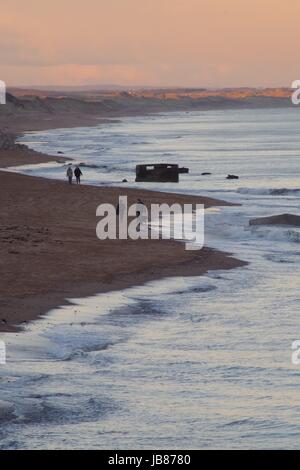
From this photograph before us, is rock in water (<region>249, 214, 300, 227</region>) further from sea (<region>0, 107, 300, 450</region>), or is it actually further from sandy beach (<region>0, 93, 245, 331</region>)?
sea (<region>0, 107, 300, 450</region>)

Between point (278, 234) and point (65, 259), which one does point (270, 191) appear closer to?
point (278, 234)

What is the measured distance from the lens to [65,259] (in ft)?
84.5

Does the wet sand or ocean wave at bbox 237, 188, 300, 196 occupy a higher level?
ocean wave at bbox 237, 188, 300, 196

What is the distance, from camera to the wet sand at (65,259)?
2147 centimetres

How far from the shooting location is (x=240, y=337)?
18.4m

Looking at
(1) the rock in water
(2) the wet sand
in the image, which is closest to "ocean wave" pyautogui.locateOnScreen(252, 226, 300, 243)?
(1) the rock in water

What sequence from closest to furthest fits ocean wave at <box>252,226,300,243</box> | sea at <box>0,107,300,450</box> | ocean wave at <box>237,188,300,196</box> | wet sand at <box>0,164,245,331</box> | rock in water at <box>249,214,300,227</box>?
sea at <box>0,107,300,450</box>
wet sand at <box>0,164,245,331</box>
ocean wave at <box>252,226,300,243</box>
rock in water at <box>249,214,300,227</box>
ocean wave at <box>237,188,300,196</box>

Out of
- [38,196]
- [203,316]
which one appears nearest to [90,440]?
[203,316]

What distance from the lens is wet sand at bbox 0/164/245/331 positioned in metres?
21.5

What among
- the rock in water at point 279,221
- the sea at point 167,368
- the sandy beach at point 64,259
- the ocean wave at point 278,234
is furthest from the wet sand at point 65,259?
the rock in water at point 279,221

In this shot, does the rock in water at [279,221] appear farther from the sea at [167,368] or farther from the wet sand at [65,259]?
the sea at [167,368]

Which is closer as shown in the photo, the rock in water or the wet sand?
the wet sand

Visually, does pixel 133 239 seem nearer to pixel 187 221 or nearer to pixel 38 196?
pixel 187 221
